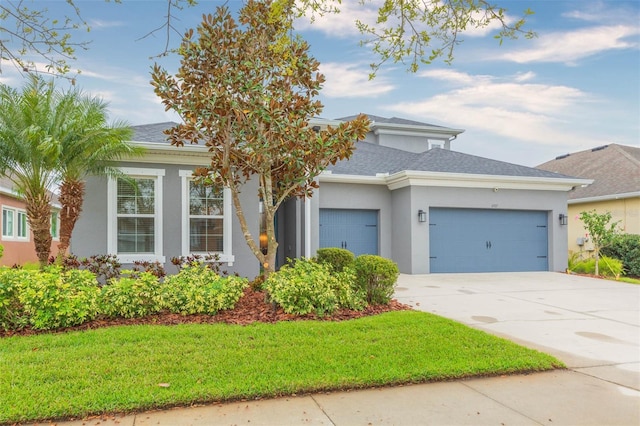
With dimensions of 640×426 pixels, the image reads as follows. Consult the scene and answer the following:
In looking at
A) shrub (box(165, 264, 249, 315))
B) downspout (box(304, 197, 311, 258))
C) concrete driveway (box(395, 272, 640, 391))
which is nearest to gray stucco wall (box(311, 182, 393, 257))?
downspout (box(304, 197, 311, 258))

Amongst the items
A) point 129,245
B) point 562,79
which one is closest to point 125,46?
point 129,245

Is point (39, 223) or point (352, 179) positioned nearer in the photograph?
point (39, 223)

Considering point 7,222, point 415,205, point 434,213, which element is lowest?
point 7,222

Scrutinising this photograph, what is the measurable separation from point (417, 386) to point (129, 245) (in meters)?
7.71

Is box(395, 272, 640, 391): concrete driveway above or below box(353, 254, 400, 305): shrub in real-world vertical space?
below

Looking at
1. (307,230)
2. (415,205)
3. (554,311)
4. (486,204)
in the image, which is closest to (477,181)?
(486,204)

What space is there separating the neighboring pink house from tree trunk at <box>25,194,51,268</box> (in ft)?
24.4

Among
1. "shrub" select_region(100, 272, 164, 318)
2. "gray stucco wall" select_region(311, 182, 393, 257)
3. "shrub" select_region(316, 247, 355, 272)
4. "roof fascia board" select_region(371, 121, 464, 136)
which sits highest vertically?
"roof fascia board" select_region(371, 121, 464, 136)

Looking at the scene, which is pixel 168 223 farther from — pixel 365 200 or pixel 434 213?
pixel 434 213

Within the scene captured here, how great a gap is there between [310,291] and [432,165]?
354 inches

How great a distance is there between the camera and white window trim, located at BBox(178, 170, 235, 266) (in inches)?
394

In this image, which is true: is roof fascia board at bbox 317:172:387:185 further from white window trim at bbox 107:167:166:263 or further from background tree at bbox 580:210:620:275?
background tree at bbox 580:210:620:275

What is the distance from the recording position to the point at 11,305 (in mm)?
6004

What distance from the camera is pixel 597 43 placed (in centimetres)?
805
